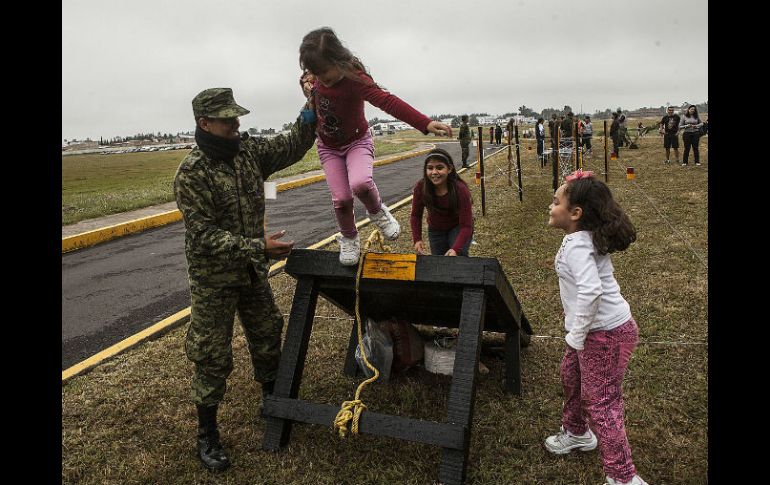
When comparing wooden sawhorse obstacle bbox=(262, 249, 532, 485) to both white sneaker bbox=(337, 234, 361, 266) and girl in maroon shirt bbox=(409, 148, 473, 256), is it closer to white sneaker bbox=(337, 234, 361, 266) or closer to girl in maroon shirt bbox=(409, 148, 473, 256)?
white sneaker bbox=(337, 234, 361, 266)

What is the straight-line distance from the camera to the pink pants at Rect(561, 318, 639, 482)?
2.67 m

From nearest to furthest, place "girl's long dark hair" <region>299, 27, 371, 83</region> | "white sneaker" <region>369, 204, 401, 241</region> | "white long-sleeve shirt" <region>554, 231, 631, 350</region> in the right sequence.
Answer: "white long-sleeve shirt" <region>554, 231, 631, 350</region> → "girl's long dark hair" <region>299, 27, 371, 83</region> → "white sneaker" <region>369, 204, 401, 241</region>

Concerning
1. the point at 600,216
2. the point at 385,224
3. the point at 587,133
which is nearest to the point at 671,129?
the point at 587,133

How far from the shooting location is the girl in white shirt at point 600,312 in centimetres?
262

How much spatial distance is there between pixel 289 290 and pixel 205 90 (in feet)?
12.0

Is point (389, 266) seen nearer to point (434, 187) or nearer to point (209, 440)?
point (434, 187)

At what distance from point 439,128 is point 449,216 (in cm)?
150

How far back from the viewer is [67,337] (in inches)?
216

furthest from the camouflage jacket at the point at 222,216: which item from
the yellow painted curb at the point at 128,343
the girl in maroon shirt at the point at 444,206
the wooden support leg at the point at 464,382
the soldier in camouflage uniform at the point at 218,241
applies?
the girl in maroon shirt at the point at 444,206

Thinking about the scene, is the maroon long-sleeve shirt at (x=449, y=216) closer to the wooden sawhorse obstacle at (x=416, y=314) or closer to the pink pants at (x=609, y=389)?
the wooden sawhorse obstacle at (x=416, y=314)

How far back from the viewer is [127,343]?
5.11 metres

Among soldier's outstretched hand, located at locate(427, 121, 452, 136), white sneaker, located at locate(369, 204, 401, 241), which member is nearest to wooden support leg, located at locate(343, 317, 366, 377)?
white sneaker, located at locate(369, 204, 401, 241)

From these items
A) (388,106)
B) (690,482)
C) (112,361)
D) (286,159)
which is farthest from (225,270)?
(690,482)

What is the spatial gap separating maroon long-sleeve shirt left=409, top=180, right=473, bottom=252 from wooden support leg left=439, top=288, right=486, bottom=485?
110 cm
